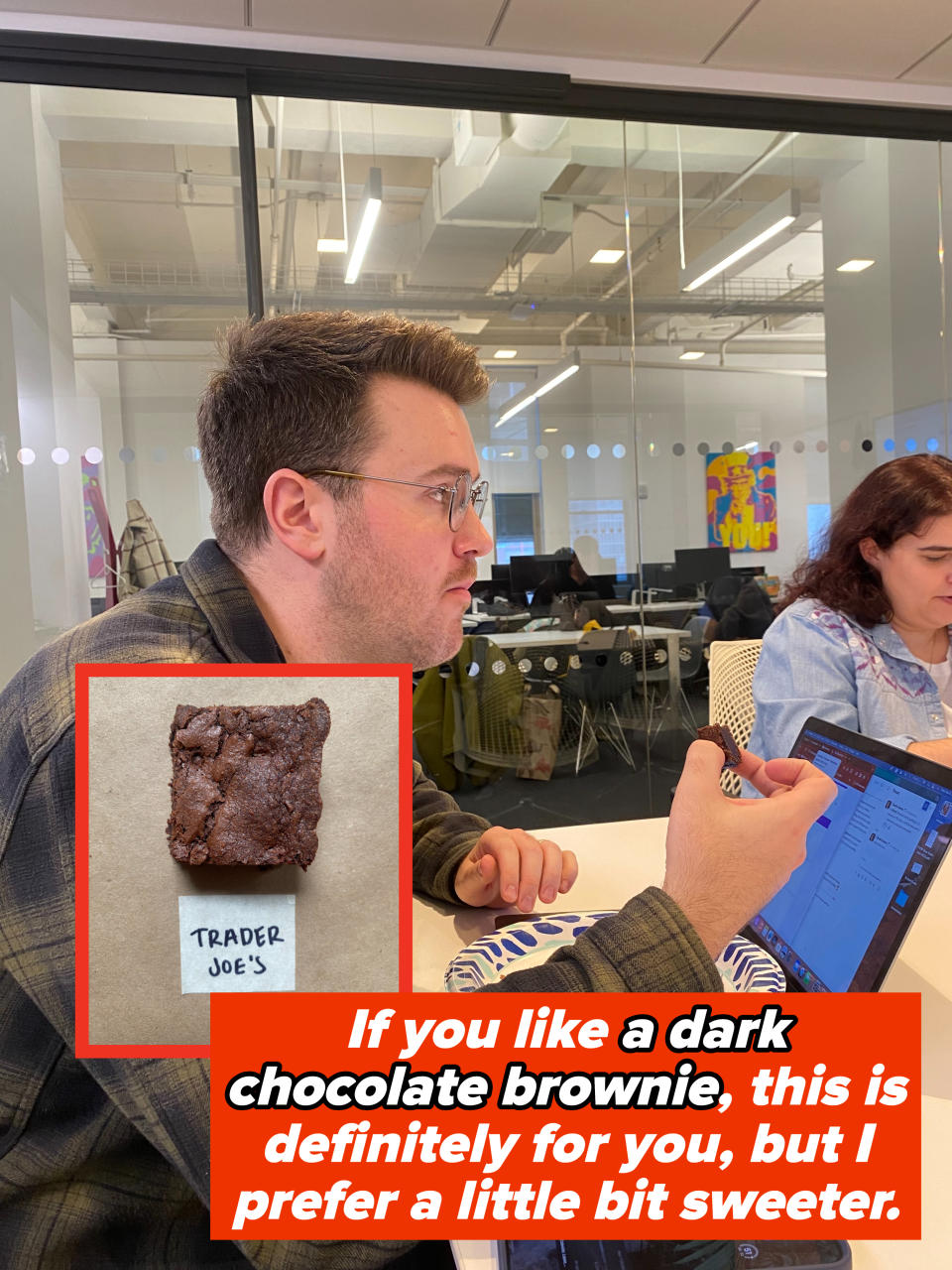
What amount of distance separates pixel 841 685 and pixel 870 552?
0.33 metres

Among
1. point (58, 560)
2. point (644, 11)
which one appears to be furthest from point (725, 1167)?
point (644, 11)

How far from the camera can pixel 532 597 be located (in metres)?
3.88

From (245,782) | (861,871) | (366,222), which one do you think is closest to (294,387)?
(245,782)

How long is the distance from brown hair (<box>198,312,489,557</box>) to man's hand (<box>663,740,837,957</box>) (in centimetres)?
38

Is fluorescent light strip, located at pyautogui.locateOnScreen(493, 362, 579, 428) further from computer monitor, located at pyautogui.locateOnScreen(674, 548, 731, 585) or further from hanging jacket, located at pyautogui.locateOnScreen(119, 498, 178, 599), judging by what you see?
hanging jacket, located at pyautogui.locateOnScreen(119, 498, 178, 599)

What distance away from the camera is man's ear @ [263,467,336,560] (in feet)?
1.90

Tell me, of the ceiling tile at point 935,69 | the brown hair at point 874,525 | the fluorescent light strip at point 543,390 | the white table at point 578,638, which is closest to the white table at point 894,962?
the brown hair at point 874,525

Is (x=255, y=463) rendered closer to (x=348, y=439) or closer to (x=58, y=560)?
(x=348, y=439)

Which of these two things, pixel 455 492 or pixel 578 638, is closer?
pixel 455 492

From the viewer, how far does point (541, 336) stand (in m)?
3.78

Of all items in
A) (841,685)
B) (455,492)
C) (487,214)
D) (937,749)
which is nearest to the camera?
(455,492)

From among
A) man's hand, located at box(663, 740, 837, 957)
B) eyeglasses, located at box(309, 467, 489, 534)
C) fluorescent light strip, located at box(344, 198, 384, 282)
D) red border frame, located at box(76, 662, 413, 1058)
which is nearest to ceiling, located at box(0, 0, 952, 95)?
fluorescent light strip, located at box(344, 198, 384, 282)

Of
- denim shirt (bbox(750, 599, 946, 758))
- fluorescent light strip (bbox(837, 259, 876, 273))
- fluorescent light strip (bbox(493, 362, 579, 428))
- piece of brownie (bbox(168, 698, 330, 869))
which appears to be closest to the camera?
piece of brownie (bbox(168, 698, 330, 869))

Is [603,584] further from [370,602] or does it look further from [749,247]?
[370,602]
